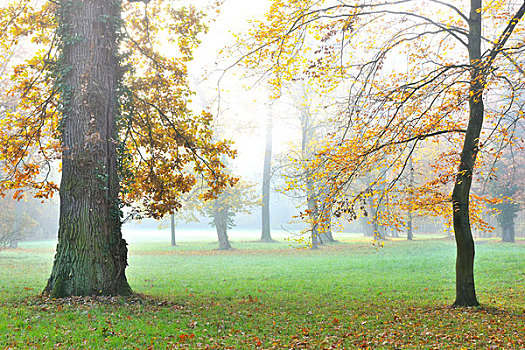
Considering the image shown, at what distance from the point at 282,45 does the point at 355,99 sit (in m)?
2.22

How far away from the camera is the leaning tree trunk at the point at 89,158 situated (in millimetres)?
8453

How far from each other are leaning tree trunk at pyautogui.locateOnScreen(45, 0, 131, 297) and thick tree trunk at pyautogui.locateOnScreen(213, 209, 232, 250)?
20.4 m

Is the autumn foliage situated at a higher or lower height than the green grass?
higher

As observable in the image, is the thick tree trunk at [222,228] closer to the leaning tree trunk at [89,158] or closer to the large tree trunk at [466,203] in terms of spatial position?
the leaning tree trunk at [89,158]

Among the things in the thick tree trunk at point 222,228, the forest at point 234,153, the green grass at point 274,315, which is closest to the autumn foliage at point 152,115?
the forest at point 234,153

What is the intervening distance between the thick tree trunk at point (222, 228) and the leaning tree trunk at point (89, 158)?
803 inches

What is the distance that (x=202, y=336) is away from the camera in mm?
6539

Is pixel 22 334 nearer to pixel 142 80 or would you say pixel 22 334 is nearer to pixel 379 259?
pixel 142 80

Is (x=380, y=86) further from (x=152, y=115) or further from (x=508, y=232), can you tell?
(x=508, y=232)

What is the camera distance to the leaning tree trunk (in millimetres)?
8453

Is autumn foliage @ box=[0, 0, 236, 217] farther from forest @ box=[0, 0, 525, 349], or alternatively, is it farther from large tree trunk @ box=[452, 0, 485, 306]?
large tree trunk @ box=[452, 0, 485, 306]

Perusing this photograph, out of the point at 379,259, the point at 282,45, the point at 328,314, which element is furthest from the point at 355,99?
the point at 379,259

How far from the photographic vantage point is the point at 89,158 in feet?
28.6

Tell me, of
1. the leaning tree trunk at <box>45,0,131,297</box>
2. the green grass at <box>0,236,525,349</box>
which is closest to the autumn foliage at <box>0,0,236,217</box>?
the leaning tree trunk at <box>45,0,131,297</box>
